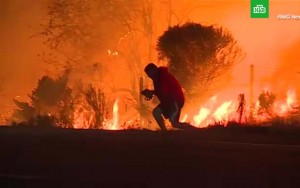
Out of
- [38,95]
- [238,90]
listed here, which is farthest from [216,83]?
[38,95]

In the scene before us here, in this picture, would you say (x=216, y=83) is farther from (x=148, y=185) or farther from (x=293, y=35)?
(x=148, y=185)

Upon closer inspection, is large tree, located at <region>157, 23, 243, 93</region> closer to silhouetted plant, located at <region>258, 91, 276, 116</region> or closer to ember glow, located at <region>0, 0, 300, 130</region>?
ember glow, located at <region>0, 0, 300, 130</region>

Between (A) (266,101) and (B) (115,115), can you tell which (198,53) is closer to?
(A) (266,101)

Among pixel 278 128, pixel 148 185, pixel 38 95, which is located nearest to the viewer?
pixel 148 185

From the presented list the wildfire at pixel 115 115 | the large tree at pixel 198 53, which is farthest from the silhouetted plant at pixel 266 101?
the wildfire at pixel 115 115

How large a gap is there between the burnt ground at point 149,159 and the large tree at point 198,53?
3321mm

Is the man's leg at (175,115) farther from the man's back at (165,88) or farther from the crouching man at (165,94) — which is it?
the man's back at (165,88)

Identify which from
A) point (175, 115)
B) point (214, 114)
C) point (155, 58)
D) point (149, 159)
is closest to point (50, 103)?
point (155, 58)

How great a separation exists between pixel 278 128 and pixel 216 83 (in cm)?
313

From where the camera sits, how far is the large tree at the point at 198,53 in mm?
18047

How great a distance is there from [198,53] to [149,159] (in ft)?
25.9

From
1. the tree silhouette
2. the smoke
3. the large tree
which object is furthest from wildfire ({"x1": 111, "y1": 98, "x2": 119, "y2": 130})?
the smoke

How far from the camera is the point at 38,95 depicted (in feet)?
63.5

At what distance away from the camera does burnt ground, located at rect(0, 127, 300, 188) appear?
8609 millimetres
